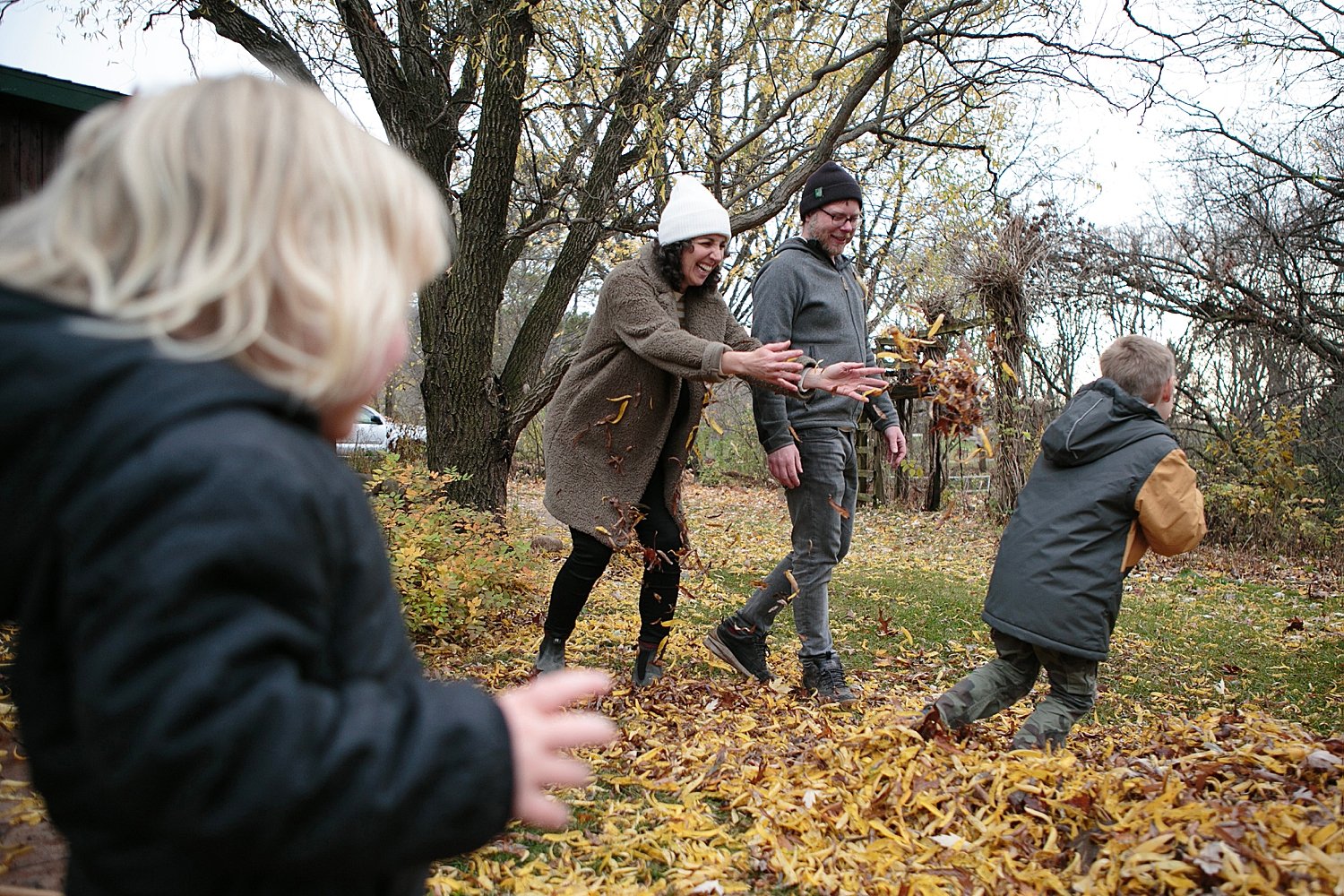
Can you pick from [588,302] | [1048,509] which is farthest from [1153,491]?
[588,302]

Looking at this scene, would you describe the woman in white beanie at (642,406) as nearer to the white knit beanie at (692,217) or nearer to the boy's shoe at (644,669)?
the white knit beanie at (692,217)

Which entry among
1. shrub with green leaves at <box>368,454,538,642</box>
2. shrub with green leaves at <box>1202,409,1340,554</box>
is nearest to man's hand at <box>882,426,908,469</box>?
shrub with green leaves at <box>368,454,538,642</box>

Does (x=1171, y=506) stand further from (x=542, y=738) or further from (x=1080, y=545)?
(x=542, y=738)

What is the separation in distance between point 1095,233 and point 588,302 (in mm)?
17038

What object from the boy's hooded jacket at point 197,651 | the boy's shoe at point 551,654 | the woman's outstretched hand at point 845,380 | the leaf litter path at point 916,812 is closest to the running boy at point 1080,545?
the leaf litter path at point 916,812

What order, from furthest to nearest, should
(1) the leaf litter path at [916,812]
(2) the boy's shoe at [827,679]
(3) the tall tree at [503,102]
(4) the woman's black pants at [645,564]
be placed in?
(3) the tall tree at [503,102] → (2) the boy's shoe at [827,679] → (4) the woman's black pants at [645,564] → (1) the leaf litter path at [916,812]

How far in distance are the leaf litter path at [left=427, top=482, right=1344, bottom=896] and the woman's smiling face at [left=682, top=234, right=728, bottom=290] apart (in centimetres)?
183

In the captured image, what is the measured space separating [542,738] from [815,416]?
3261 mm

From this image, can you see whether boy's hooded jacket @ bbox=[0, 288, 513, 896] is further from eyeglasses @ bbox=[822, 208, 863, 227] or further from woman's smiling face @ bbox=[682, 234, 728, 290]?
eyeglasses @ bbox=[822, 208, 863, 227]

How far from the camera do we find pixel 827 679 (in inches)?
165

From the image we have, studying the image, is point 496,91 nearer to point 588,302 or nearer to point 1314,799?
point 1314,799

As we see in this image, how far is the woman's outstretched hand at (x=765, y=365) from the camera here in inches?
133

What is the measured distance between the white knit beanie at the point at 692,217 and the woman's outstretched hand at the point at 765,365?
0.61m

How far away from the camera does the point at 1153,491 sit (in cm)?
329
